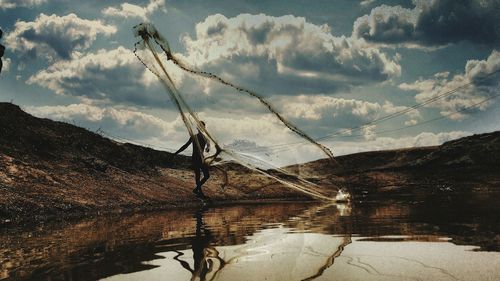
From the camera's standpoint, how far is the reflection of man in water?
4458 millimetres

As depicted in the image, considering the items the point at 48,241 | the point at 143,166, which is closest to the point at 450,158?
the point at 143,166

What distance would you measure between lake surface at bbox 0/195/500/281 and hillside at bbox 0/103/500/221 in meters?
4.76

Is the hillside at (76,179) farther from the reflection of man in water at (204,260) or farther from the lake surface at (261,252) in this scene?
the reflection of man in water at (204,260)

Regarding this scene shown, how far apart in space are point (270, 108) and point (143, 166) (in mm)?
15500

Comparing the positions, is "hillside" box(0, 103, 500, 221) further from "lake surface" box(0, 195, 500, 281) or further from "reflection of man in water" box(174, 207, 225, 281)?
"reflection of man in water" box(174, 207, 225, 281)

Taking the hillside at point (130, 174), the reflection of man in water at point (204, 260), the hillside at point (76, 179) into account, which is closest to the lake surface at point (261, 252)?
the reflection of man in water at point (204, 260)

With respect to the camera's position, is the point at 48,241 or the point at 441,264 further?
the point at 48,241

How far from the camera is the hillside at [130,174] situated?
1376cm

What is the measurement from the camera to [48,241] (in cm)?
721

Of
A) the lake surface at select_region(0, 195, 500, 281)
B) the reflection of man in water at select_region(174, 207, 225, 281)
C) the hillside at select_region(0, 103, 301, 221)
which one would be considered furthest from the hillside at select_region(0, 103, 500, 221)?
the reflection of man in water at select_region(174, 207, 225, 281)

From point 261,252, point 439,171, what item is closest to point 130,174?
point 261,252

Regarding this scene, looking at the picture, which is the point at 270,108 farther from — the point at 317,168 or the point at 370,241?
the point at 317,168

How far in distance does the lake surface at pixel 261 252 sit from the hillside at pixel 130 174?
4755 millimetres

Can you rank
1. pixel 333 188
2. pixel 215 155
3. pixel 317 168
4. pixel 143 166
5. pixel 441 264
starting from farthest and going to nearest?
pixel 317 168 < pixel 333 188 < pixel 143 166 < pixel 215 155 < pixel 441 264
